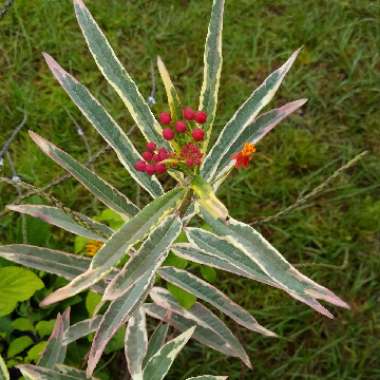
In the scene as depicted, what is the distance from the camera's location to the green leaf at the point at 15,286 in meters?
1.99

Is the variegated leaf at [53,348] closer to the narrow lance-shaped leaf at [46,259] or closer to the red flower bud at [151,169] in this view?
the narrow lance-shaped leaf at [46,259]

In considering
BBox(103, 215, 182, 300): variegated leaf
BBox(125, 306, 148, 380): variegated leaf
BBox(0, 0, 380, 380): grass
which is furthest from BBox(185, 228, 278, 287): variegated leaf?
BBox(0, 0, 380, 380): grass

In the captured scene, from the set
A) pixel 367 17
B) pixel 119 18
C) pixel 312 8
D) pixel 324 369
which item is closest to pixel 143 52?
pixel 119 18

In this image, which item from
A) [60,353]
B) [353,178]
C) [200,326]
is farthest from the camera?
[353,178]

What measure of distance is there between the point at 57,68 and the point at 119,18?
1.77 m

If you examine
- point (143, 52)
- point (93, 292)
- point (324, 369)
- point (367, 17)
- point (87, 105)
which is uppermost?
point (87, 105)

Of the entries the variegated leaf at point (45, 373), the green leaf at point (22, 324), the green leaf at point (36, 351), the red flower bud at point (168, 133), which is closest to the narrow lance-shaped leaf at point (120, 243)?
the red flower bud at point (168, 133)

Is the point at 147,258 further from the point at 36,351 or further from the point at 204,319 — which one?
the point at 36,351

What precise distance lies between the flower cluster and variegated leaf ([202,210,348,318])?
0.52 ft

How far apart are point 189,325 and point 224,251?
2.00 feet

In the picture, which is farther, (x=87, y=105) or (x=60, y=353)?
(x=60, y=353)

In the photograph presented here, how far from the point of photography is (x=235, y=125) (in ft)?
5.11

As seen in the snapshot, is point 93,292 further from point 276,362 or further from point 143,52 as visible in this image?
point 143,52

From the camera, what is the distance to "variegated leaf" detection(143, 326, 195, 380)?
1729mm
